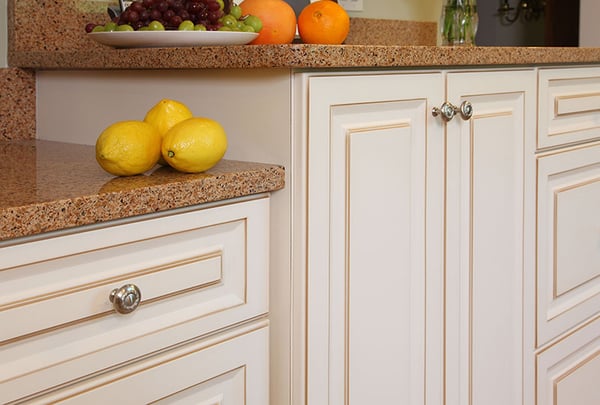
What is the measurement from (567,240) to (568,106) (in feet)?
0.88

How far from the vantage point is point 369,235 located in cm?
117

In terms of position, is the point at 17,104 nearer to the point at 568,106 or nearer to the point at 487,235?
the point at 487,235

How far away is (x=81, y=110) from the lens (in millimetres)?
1431

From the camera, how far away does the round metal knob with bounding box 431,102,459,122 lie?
1.24 m

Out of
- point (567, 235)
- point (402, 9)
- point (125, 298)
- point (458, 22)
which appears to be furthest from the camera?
point (402, 9)

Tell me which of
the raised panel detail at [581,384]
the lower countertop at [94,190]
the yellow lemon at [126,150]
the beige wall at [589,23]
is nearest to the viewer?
the lower countertop at [94,190]

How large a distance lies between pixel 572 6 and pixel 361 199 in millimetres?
2206

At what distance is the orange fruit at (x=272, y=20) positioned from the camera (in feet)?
4.59

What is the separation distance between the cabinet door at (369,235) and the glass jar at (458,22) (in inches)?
27.0

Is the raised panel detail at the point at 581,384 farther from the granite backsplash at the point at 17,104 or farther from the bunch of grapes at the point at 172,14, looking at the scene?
the granite backsplash at the point at 17,104

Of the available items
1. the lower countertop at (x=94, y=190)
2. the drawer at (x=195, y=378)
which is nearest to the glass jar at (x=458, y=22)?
the lower countertop at (x=94, y=190)

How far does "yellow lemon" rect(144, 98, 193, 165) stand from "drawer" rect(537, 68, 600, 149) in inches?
28.3

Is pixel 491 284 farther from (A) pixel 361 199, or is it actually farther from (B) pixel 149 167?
(B) pixel 149 167

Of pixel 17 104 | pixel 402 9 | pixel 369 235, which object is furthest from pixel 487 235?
pixel 402 9
